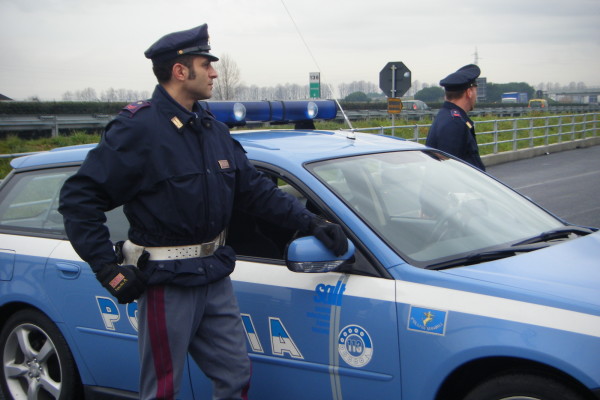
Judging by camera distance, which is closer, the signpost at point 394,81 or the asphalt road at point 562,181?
the asphalt road at point 562,181

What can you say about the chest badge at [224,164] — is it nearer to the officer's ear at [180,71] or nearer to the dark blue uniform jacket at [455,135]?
the officer's ear at [180,71]

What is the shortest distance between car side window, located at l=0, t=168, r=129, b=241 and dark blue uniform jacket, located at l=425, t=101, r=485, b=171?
254cm

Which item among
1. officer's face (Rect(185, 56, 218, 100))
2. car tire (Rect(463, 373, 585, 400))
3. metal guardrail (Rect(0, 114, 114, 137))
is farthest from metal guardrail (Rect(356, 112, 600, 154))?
car tire (Rect(463, 373, 585, 400))

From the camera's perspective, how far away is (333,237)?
104 inches

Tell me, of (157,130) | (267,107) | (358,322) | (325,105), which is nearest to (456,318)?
(358,322)

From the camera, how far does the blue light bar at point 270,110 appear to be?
3.77 m

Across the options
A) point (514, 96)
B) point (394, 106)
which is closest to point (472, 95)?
point (394, 106)

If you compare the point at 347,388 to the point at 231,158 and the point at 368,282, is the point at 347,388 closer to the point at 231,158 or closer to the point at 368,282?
the point at 368,282

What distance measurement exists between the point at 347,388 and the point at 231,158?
102cm

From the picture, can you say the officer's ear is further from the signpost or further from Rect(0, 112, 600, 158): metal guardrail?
the signpost

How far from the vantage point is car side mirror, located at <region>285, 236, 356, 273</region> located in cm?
264

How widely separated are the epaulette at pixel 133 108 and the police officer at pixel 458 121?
9.23 ft

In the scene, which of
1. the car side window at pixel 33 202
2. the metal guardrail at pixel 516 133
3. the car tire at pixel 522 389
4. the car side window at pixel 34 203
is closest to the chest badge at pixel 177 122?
the car side window at pixel 34 203

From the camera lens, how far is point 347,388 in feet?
8.85
